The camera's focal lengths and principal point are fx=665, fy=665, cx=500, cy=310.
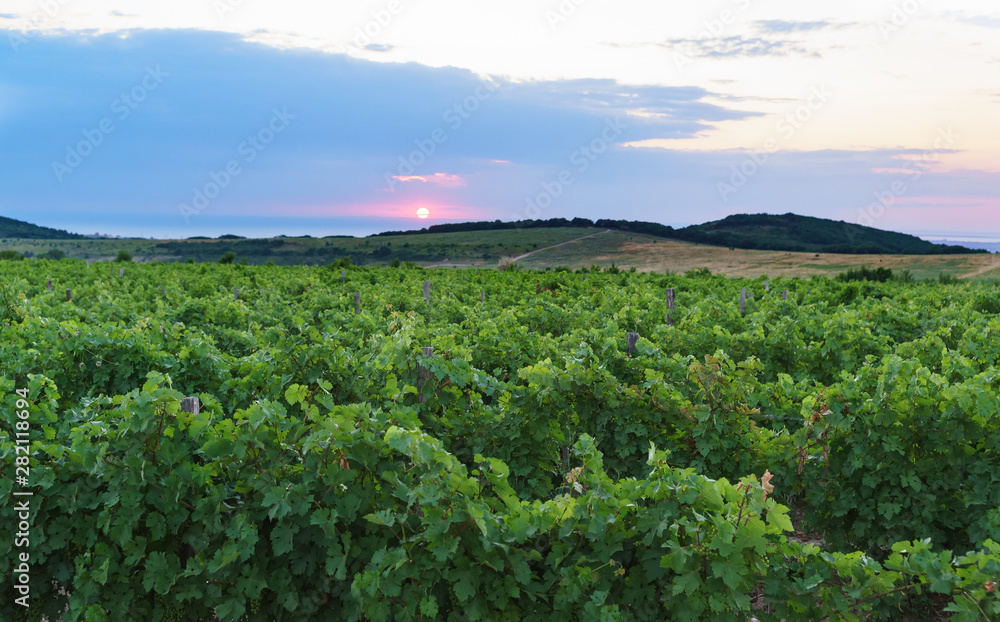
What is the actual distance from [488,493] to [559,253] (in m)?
101

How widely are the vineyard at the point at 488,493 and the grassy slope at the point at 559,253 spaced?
216 feet

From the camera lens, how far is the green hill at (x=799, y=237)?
103250mm

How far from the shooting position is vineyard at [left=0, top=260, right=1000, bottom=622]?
3.30 meters

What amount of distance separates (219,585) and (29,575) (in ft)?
4.21

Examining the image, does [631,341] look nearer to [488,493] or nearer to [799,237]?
[488,493]

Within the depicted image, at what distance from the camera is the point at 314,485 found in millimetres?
3637

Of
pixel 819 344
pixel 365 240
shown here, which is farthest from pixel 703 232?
pixel 819 344

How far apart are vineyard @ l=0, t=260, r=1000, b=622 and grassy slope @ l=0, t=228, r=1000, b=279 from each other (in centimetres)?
6577

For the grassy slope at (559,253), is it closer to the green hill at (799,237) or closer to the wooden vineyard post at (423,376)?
the green hill at (799,237)

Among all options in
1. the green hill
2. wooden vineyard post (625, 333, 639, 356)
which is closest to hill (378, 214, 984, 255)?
the green hill

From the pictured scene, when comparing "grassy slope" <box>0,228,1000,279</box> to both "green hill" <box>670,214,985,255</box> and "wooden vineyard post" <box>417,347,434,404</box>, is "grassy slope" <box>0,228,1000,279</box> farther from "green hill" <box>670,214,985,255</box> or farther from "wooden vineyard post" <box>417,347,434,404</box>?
"wooden vineyard post" <box>417,347,434,404</box>

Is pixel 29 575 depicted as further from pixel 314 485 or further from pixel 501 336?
pixel 501 336

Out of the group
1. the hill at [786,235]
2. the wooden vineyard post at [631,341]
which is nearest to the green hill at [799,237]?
the hill at [786,235]

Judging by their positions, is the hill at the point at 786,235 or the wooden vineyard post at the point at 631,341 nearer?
the wooden vineyard post at the point at 631,341
